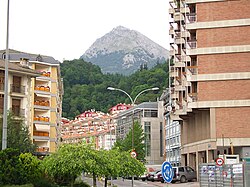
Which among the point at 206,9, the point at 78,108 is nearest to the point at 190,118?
the point at 206,9

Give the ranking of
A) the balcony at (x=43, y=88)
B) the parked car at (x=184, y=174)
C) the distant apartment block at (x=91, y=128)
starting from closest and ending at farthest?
the parked car at (x=184, y=174)
the balcony at (x=43, y=88)
the distant apartment block at (x=91, y=128)

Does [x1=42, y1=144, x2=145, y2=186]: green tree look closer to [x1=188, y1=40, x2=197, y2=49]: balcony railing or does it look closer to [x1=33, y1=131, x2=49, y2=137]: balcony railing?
[x1=188, y1=40, x2=197, y2=49]: balcony railing

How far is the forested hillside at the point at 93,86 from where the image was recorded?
149 meters

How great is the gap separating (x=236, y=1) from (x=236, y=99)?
10009 mm

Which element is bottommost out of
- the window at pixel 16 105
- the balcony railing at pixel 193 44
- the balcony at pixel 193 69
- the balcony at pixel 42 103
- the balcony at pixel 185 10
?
the window at pixel 16 105

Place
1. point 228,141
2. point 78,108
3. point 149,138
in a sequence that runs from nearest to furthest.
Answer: point 228,141 < point 149,138 < point 78,108

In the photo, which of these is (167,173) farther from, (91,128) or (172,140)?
(91,128)

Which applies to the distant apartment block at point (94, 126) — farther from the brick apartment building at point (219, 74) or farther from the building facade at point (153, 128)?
the brick apartment building at point (219, 74)

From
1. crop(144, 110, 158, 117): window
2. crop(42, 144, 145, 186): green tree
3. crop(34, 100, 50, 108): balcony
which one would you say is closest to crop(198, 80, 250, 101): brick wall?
crop(42, 144, 145, 186): green tree

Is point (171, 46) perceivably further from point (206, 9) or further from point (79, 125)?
point (79, 125)

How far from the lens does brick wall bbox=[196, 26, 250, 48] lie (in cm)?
5284

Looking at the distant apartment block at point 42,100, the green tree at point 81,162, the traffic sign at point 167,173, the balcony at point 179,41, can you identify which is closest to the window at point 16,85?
the distant apartment block at point 42,100

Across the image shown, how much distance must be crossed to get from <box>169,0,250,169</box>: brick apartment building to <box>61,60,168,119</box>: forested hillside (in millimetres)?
88009

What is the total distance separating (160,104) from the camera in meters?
117
